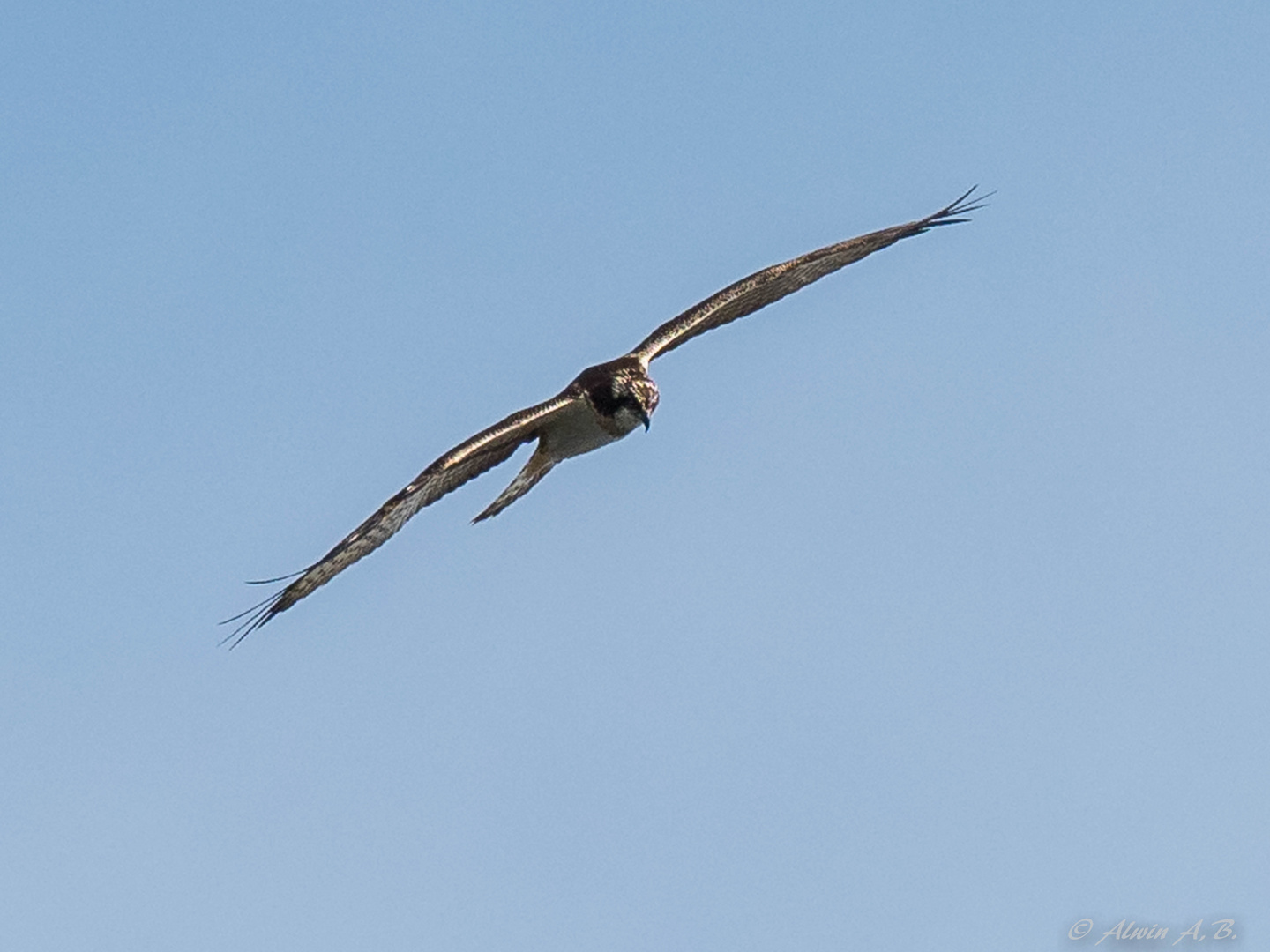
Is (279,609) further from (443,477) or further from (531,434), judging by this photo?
(531,434)

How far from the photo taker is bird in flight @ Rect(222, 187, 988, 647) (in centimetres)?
1484

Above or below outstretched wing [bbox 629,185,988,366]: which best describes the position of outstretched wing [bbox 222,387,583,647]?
below

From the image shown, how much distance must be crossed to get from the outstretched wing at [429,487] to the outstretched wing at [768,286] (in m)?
1.36

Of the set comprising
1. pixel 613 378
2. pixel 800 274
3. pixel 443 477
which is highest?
pixel 800 274

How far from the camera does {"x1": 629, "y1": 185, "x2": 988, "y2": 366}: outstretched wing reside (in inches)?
708

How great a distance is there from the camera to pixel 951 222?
18.8 metres

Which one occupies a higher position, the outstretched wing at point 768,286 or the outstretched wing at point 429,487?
the outstretched wing at point 768,286

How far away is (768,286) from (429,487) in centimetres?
451

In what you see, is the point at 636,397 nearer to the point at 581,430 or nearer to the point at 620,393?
the point at 620,393

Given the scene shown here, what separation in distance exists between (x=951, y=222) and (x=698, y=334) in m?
2.67

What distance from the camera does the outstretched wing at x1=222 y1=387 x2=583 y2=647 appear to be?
14.6 meters

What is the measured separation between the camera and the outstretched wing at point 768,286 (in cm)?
1798

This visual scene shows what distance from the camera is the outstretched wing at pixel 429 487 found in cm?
1462

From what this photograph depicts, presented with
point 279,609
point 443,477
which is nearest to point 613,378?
point 443,477
